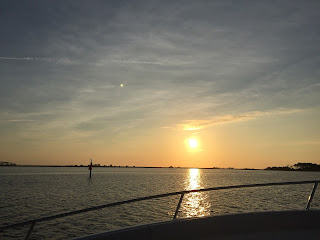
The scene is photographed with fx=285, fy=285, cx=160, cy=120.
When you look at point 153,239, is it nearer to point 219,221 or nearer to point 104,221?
point 219,221

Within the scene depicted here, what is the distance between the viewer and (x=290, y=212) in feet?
17.1

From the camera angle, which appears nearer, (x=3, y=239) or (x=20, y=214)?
(x=3, y=239)

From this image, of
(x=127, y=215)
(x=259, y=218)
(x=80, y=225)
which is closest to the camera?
(x=259, y=218)

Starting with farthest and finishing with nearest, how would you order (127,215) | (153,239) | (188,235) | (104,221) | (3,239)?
(127,215)
(104,221)
(3,239)
(188,235)
(153,239)

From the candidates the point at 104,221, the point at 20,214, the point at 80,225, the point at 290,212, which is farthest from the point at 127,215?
the point at 290,212

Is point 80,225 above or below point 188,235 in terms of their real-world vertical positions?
below

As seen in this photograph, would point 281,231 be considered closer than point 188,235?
No

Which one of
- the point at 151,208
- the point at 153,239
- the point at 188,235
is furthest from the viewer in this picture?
the point at 151,208

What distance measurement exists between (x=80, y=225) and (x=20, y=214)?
964 cm

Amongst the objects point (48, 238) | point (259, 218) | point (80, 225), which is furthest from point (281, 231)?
point (80, 225)

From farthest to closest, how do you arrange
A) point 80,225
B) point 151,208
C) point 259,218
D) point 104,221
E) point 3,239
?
1. point 151,208
2. point 104,221
3. point 80,225
4. point 3,239
5. point 259,218

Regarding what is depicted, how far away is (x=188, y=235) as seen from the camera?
13.8ft

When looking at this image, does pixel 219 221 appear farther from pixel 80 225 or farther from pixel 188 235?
pixel 80 225

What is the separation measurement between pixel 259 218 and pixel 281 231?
0.40m
